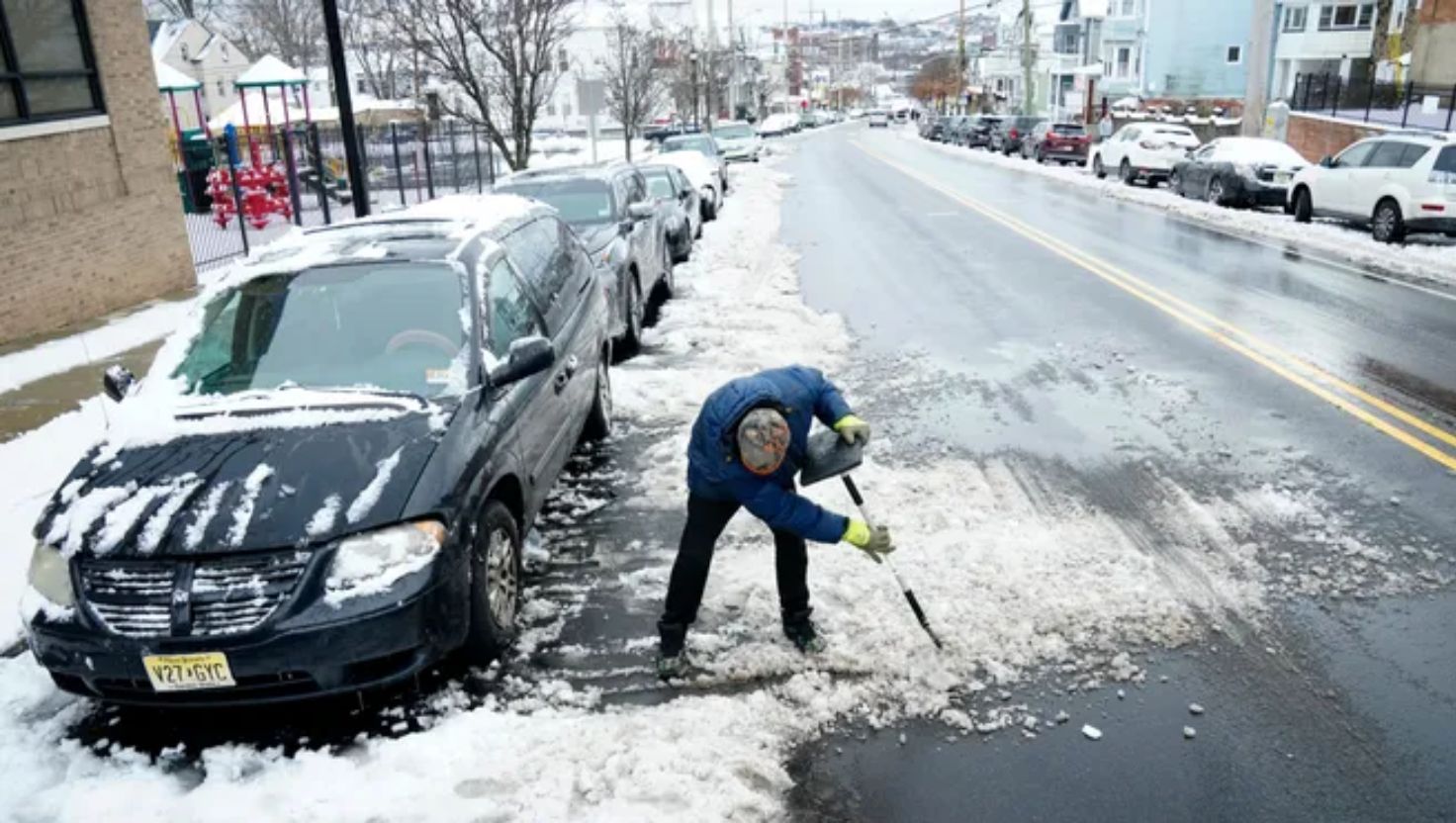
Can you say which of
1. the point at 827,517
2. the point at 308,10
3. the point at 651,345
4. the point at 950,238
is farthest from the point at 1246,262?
the point at 308,10

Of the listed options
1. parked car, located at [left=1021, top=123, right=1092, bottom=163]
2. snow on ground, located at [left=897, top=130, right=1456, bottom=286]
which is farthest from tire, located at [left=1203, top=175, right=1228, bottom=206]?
parked car, located at [left=1021, top=123, right=1092, bottom=163]

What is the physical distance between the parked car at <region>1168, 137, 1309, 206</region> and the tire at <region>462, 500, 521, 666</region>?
65.7 ft

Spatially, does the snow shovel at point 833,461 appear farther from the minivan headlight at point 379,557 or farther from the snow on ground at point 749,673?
the minivan headlight at point 379,557

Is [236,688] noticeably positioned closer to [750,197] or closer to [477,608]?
[477,608]

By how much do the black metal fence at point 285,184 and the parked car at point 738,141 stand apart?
42.8 feet

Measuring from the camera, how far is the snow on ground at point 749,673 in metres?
3.61

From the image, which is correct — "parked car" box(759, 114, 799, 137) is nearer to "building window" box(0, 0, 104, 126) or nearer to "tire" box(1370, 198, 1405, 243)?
"tire" box(1370, 198, 1405, 243)

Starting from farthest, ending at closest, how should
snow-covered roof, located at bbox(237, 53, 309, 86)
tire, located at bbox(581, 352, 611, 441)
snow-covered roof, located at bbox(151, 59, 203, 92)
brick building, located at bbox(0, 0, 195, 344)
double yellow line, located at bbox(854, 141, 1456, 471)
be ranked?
1. snow-covered roof, located at bbox(237, 53, 309, 86)
2. snow-covered roof, located at bbox(151, 59, 203, 92)
3. brick building, located at bbox(0, 0, 195, 344)
4. tire, located at bbox(581, 352, 611, 441)
5. double yellow line, located at bbox(854, 141, 1456, 471)

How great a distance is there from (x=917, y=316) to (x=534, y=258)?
5676 millimetres

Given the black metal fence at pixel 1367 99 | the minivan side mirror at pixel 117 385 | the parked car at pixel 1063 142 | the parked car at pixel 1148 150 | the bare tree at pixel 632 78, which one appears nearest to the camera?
the minivan side mirror at pixel 117 385

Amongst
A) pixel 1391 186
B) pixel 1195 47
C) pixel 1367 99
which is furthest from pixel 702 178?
pixel 1195 47

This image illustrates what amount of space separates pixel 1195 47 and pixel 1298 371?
53.7m

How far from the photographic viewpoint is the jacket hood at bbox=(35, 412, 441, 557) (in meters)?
3.85

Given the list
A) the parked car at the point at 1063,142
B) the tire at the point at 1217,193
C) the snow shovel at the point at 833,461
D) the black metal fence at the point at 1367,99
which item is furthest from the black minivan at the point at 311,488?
the parked car at the point at 1063,142
